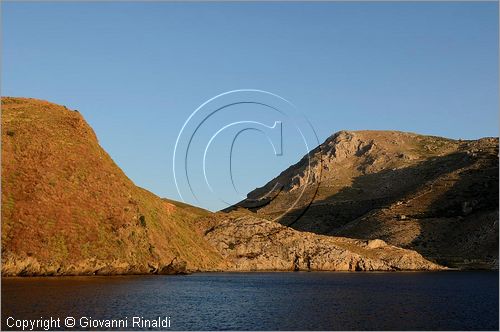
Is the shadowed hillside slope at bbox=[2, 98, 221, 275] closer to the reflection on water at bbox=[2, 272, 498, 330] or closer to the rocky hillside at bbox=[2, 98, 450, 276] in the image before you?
the rocky hillside at bbox=[2, 98, 450, 276]

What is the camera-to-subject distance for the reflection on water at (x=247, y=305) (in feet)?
208

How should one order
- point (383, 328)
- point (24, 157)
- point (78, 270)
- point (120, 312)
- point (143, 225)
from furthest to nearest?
point (143, 225)
point (24, 157)
point (78, 270)
point (120, 312)
point (383, 328)

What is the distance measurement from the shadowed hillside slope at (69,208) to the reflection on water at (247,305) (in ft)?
26.9

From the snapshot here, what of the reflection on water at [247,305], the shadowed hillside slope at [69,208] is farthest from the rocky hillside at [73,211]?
the reflection on water at [247,305]

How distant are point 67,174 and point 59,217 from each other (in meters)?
14.7

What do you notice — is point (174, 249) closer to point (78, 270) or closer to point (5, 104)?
point (78, 270)

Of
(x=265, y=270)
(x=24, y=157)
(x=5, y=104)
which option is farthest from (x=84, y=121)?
(x=265, y=270)

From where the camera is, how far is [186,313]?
233 ft

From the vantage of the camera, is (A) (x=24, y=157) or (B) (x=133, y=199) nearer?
(A) (x=24, y=157)

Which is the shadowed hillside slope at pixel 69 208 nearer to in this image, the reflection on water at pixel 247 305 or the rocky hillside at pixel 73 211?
the rocky hillside at pixel 73 211

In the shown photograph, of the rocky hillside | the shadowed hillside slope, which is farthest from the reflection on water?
the shadowed hillside slope

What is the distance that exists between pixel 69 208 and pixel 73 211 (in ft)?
3.29

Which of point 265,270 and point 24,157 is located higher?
point 24,157

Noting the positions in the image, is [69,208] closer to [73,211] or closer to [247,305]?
[73,211]
